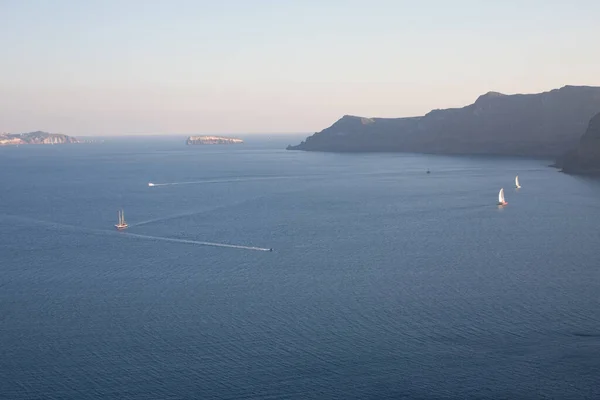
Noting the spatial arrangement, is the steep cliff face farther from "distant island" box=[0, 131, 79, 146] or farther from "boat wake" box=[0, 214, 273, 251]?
"distant island" box=[0, 131, 79, 146]

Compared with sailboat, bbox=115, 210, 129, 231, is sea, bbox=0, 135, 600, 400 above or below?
below

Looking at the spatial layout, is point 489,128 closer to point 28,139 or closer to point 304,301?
point 304,301

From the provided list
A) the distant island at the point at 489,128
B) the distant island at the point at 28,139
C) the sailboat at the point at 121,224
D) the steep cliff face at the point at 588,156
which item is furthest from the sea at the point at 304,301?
the distant island at the point at 28,139

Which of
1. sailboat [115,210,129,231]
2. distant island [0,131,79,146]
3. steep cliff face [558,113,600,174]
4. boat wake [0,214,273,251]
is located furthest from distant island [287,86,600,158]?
distant island [0,131,79,146]

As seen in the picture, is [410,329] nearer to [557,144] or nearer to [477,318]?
[477,318]

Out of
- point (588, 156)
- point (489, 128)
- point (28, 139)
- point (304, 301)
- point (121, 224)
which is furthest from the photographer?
point (28, 139)

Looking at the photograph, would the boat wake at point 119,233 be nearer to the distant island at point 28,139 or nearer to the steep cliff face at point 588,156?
the steep cliff face at point 588,156

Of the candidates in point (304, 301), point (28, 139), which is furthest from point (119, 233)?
point (28, 139)
